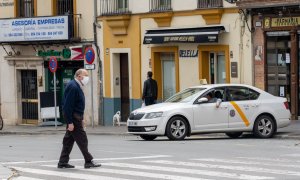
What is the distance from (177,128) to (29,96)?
16.9 meters

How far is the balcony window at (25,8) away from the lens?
3700 cm

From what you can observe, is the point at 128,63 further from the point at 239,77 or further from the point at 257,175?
the point at 257,175

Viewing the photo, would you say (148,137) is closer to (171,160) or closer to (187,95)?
(187,95)

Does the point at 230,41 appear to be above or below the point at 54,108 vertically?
above

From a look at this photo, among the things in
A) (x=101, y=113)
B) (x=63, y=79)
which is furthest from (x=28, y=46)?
(x=101, y=113)

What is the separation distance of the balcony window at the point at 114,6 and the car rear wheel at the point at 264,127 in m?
11.4

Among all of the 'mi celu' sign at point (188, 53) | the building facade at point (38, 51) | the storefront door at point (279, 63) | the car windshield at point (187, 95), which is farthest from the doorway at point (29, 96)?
the car windshield at point (187, 95)

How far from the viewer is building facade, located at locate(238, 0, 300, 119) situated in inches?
1041

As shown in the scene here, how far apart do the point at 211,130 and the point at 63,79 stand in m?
15.1

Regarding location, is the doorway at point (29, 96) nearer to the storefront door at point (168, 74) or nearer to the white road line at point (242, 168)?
the storefront door at point (168, 74)

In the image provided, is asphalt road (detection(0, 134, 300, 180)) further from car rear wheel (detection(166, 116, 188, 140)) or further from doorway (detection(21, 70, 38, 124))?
doorway (detection(21, 70, 38, 124))

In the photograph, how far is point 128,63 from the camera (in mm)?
32906

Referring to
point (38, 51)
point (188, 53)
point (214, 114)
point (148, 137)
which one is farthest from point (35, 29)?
point (214, 114)

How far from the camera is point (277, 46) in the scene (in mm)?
27359
